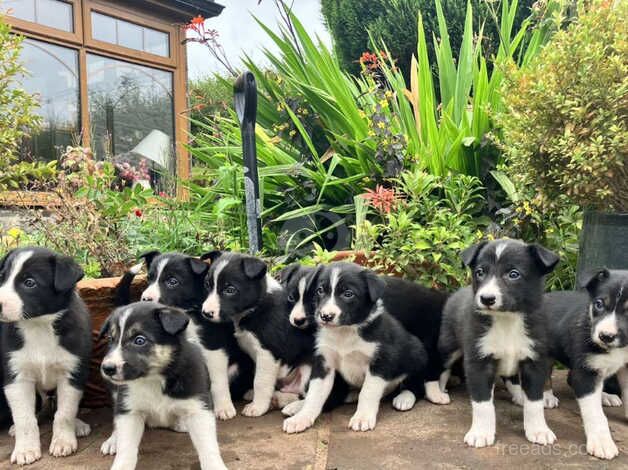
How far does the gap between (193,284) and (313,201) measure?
259cm

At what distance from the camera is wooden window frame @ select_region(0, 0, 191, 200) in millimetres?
9970

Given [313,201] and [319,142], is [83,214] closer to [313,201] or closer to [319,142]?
[313,201]

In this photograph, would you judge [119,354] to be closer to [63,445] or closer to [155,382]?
[155,382]

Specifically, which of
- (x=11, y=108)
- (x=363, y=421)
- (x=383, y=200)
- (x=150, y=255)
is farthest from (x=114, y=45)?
(x=363, y=421)

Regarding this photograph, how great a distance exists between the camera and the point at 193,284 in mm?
3615

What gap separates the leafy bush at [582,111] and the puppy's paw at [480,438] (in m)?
1.85

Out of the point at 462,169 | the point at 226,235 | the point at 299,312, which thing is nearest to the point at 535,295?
the point at 299,312

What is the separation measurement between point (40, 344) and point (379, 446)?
79.1 inches

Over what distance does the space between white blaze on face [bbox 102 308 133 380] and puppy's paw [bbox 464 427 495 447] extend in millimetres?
1880

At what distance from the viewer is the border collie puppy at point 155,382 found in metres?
2.72

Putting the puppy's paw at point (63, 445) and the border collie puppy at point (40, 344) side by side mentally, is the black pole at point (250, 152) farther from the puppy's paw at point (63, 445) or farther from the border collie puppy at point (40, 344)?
the puppy's paw at point (63, 445)

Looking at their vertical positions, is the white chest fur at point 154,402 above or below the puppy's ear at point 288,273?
below

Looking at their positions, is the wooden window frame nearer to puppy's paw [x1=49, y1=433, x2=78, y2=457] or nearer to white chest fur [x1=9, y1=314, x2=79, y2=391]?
white chest fur [x1=9, y1=314, x2=79, y2=391]

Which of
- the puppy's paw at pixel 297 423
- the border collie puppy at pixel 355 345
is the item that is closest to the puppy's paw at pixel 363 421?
the border collie puppy at pixel 355 345
